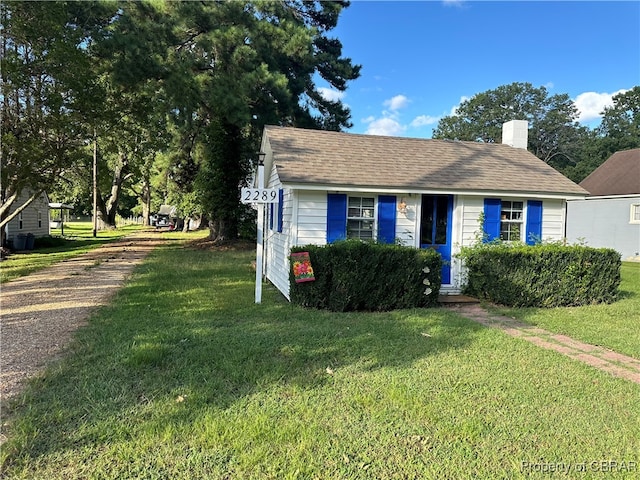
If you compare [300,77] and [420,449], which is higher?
[300,77]

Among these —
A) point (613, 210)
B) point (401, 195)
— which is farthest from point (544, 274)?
point (613, 210)

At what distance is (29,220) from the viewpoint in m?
22.1

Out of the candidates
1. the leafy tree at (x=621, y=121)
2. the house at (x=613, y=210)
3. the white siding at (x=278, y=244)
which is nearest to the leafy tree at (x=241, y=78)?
the white siding at (x=278, y=244)

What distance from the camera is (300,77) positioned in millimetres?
19000

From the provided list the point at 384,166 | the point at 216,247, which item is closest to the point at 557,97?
the point at 216,247

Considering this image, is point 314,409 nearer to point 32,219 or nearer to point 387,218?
point 387,218

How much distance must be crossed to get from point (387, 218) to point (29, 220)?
68.4 feet

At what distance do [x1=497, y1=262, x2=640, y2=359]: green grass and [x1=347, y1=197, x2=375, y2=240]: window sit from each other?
2922 millimetres

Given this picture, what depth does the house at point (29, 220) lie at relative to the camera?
776 inches

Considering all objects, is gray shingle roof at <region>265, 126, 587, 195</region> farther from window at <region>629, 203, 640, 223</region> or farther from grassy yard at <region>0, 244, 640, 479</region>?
window at <region>629, 203, 640, 223</region>

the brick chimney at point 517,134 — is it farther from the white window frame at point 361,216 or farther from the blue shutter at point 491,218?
the white window frame at point 361,216

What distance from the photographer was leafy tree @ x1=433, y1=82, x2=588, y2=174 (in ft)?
181

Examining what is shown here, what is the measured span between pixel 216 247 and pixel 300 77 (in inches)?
333

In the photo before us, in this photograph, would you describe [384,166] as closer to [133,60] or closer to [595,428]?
[595,428]
